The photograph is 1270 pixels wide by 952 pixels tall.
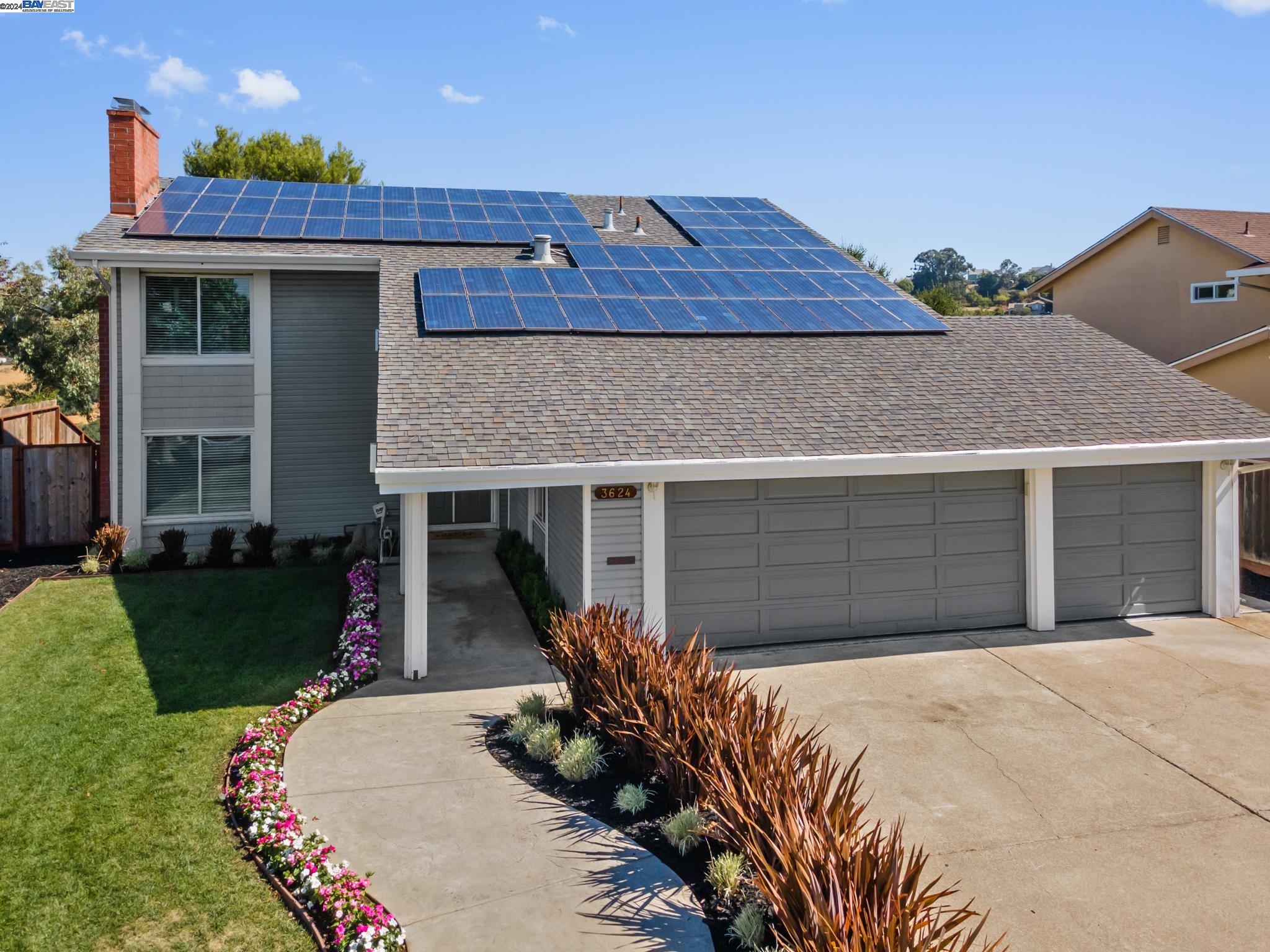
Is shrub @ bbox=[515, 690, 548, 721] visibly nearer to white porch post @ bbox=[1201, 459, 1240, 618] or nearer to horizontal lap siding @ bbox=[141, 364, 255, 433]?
horizontal lap siding @ bbox=[141, 364, 255, 433]

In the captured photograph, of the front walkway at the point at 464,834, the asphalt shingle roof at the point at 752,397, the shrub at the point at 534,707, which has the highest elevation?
the asphalt shingle roof at the point at 752,397

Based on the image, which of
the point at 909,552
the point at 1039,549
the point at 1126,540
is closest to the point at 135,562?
the point at 909,552

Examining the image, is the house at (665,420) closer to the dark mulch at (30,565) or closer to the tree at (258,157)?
the dark mulch at (30,565)

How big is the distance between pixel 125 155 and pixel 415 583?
1158 cm

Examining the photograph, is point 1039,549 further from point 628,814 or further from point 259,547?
point 259,547

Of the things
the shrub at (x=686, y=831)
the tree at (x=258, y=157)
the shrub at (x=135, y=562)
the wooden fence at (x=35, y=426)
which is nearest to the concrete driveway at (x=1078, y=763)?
the shrub at (x=686, y=831)

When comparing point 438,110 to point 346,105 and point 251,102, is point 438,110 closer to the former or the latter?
point 346,105

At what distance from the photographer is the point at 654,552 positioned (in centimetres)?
1041

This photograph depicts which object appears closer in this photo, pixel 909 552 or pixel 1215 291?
pixel 909 552

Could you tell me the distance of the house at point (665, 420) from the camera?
1034 centimetres

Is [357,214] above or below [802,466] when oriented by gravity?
above

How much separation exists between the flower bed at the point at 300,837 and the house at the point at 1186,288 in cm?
1743

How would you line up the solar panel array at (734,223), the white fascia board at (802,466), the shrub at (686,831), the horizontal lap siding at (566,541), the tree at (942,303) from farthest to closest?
1. the tree at (942,303)
2. the solar panel array at (734,223)
3. the horizontal lap siding at (566,541)
4. the white fascia board at (802,466)
5. the shrub at (686,831)

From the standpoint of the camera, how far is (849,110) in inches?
713
